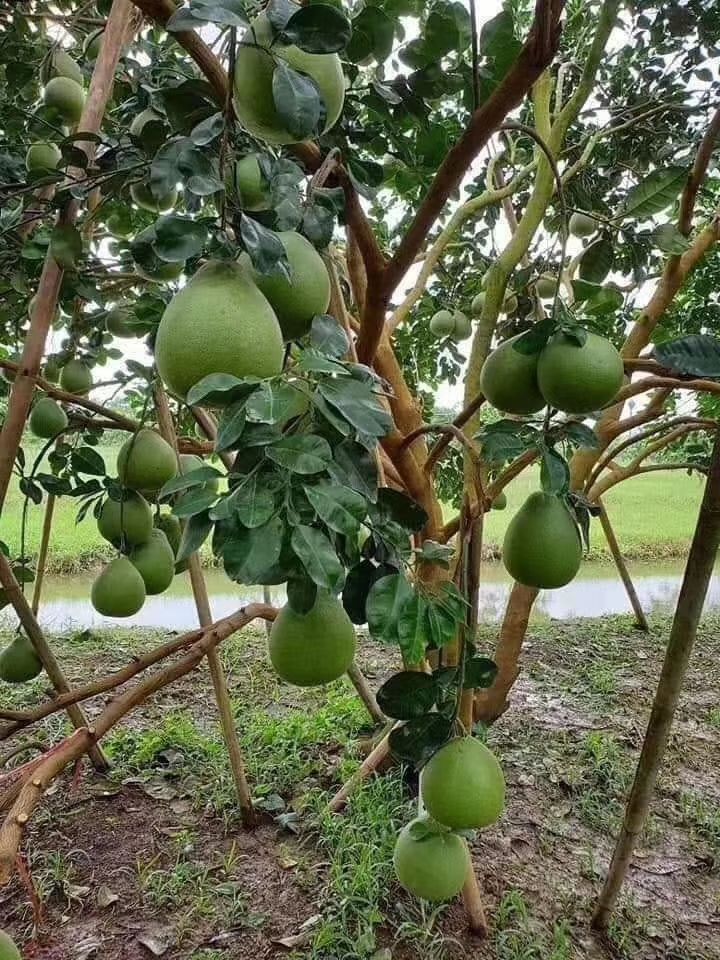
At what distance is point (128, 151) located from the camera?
88 centimetres

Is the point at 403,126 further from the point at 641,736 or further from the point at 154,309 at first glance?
the point at 641,736

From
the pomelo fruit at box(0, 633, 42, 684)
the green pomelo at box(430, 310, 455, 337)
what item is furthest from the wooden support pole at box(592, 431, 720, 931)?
the pomelo fruit at box(0, 633, 42, 684)

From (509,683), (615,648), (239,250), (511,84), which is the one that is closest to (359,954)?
(509,683)

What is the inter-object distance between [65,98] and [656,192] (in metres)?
1.25

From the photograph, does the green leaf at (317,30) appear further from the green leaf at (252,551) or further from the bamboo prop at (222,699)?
the bamboo prop at (222,699)

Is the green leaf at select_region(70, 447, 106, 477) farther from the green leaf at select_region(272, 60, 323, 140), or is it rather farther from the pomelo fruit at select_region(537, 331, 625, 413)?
the green leaf at select_region(272, 60, 323, 140)

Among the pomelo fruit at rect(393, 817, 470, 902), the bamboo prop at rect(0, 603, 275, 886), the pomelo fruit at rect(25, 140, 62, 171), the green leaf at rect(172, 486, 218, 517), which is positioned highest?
the pomelo fruit at rect(25, 140, 62, 171)

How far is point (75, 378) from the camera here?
1.89 metres

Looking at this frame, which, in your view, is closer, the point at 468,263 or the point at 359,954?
the point at 359,954

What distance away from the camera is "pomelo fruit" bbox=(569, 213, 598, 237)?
1798mm

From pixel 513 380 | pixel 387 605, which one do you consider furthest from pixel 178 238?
pixel 513 380

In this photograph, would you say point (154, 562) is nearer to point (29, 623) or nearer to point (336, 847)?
point (29, 623)

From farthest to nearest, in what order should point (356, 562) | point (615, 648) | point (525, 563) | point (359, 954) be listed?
point (615, 648) → point (359, 954) → point (525, 563) → point (356, 562)

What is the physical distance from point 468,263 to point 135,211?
47.3 inches
